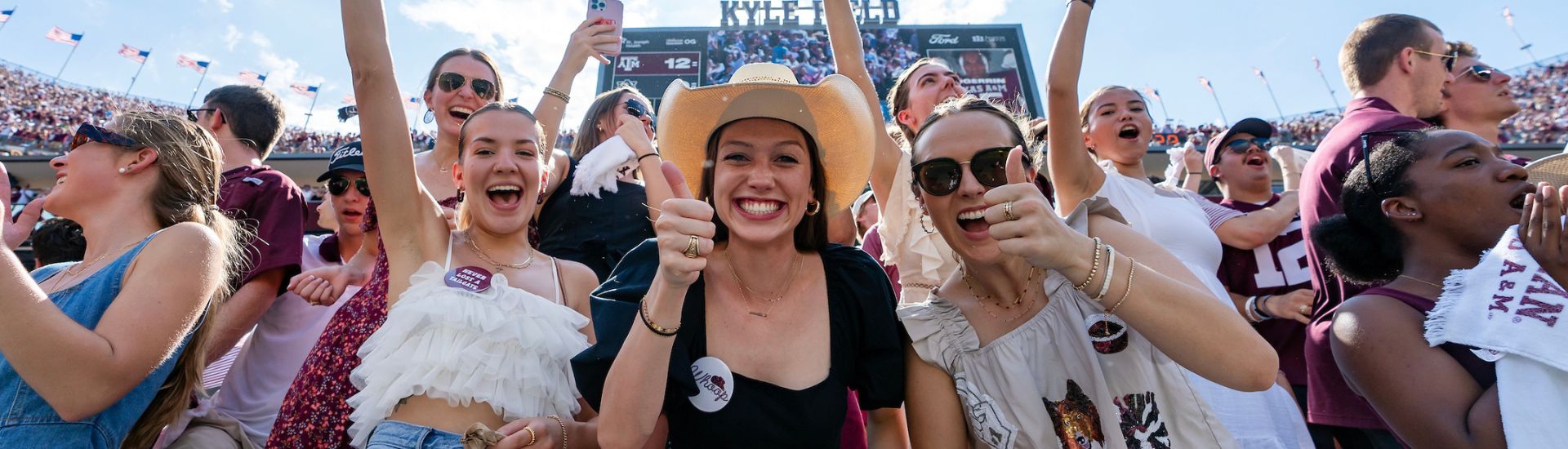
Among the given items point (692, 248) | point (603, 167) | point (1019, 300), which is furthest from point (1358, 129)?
point (603, 167)

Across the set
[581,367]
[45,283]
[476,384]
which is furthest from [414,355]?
[45,283]

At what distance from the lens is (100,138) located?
8.01 ft

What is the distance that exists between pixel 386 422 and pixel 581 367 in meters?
0.68

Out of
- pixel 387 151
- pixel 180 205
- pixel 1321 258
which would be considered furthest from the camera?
pixel 1321 258

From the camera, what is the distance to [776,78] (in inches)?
89.6

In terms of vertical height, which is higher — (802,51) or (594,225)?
(802,51)

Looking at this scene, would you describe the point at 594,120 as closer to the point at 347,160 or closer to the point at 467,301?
the point at 347,160

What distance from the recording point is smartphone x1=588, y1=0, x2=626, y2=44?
3672 mm

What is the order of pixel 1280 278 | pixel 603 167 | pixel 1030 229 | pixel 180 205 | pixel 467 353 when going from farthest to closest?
pixel 1280 278 < pixel 603 167 < pixel 180 205 < pixel 467 353 < pixel 1030 229

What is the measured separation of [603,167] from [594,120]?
34.2 inches

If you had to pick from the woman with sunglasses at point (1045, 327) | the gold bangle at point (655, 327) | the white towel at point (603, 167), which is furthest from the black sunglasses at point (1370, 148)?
the white towel at point (603, 167)

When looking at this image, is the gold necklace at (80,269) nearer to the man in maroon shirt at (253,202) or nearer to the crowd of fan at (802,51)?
the man in maroon shirt at (253,202)

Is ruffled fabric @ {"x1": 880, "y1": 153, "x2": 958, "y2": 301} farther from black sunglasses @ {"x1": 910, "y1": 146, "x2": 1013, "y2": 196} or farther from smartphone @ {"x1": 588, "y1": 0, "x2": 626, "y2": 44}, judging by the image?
smartphone @ {"x1": 588, "y1": 0, "x2": 626, "y2": 44}

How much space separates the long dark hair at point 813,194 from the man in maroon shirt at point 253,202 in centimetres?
184
